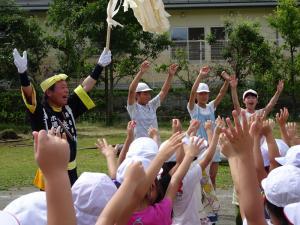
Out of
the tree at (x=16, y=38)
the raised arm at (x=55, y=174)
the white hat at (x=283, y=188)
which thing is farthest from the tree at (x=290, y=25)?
the raised arm at (x=55, y=174)

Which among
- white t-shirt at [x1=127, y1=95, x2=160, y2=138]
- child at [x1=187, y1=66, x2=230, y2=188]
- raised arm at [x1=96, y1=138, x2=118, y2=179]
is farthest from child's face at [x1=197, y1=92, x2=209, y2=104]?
raised arm at [x1=96, y1=138, x2=118, y2=179]

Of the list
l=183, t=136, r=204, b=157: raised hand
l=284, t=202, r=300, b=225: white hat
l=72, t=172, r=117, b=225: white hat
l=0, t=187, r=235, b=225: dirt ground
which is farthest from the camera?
l=0, t=187, r=235, b=225: dirt ground

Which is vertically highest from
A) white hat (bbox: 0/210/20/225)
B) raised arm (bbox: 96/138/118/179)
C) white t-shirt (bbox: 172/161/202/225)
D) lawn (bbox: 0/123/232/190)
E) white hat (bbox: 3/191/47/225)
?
white hat (bbox: 0/210/20/225)

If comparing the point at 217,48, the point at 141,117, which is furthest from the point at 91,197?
the point at 217,48

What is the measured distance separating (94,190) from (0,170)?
7518 millimetres

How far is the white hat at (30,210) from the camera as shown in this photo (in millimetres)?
2219

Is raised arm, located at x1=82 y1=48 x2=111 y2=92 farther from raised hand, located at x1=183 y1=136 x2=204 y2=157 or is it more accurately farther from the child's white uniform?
raised hand, located at x1=183 y1=136 x2=204 y2=157

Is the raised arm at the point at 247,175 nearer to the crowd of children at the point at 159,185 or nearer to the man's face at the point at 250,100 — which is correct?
the crowd of children at the point at 159,185

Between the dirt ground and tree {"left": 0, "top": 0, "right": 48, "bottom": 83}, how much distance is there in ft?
32.6

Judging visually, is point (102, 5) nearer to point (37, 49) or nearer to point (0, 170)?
point (37, 49)

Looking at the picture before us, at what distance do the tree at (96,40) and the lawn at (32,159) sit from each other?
6.92 ft

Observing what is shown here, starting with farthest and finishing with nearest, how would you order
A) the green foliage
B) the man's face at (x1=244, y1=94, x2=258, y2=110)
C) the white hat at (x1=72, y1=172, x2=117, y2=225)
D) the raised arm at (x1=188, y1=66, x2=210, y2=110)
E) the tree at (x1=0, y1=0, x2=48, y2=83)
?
the green foliage < the tree at (x1=0, y1=0, x2=48, y2=83) < the man's face at (x1=244, y1=94, x2=258, y2=110) < the raised arm at (x1=188, y1=66, x2=210, y2=110) < the white hat at (x1=72, y1=172, x2=117, y2=225)

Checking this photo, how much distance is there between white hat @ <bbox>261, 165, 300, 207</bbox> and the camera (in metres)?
2.50

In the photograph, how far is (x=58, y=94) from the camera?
16.2 feet
